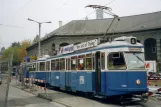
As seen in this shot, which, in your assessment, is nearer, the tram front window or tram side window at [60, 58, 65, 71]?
the tram front window

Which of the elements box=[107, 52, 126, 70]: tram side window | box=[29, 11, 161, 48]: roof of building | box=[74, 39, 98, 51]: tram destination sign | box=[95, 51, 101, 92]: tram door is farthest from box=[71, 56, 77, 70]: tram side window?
box=[29, 11, 161, 48]: roof of building

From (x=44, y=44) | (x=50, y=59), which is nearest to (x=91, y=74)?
(x=50, y=59)

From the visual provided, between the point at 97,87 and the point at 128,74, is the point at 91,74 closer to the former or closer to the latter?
the point at 97,87

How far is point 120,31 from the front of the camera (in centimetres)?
5681

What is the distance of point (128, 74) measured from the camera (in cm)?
1452

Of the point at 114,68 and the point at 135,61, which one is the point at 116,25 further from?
the point at 114,68

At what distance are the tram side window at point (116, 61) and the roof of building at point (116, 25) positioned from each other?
39412 millimetres

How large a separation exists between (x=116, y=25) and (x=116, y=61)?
144 feet

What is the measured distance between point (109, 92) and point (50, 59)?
39.6 feet

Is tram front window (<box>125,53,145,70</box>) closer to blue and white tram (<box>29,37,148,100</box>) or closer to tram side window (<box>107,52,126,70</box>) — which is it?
blue and white tram (<box>29,37,148,100</box>)

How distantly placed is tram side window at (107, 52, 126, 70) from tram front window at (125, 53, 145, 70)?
31cm

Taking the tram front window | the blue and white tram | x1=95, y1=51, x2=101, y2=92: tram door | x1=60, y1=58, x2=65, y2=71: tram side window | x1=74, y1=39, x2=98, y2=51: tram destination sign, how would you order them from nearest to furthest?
the blue and white tram, the tram front window, x1=95, y1=51, x2=101, y2=92: tram door, x1=74, y1=39, x2=98, y2=51: tram destination sign, x1=60, y1=58, x2=65, y2=71: tram side window

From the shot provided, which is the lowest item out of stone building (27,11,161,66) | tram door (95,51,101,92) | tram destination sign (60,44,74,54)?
tram door (95,51,101,92)

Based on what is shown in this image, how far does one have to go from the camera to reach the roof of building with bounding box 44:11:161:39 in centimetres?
5521
